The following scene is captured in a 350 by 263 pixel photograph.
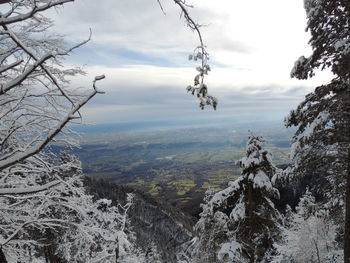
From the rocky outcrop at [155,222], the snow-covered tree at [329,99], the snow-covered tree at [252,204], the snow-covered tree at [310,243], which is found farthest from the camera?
the rocky outcrop at [155,222]

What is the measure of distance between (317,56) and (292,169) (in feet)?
10.3

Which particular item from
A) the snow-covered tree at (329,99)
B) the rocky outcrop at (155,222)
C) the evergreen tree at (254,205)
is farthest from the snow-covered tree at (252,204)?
the rocky outcrop at (155,222)

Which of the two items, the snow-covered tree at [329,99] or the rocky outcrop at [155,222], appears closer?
the snow-covered tree at [329,99]

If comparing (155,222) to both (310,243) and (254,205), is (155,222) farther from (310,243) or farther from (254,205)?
(254,205)

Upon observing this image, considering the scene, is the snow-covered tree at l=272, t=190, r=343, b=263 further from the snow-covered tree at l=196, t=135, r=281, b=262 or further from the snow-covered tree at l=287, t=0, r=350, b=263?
the snow-covered tree at l=287, t=0, r=350, b=263

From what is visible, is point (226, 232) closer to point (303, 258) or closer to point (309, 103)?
point (309, 103)

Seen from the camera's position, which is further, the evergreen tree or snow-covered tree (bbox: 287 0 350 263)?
the evergreen tree

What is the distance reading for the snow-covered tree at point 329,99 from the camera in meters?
6.13

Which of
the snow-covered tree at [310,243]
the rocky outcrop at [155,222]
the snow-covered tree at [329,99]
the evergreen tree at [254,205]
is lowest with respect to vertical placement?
the rocky outcrop at [155,222]

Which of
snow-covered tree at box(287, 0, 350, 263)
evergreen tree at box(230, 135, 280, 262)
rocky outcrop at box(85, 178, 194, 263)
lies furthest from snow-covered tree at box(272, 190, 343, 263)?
rocky outcrop at box(85, 178, 194, 263)

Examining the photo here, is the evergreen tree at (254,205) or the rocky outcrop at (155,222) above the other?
the evergreen tree at (254,205)

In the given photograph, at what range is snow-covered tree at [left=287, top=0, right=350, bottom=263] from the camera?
20.1 ft

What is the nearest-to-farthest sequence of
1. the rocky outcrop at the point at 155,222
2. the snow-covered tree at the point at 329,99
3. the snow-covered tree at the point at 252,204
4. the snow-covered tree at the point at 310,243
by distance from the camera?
the snow-covered tree at the point at 329,99 → the snow-covered tree at the point at 252,204 → the snow-covered tree at the point at 310,243 → the rocky outcrop at the point at 155,222

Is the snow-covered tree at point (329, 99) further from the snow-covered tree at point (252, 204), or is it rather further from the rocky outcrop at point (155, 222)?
the rocky outcrop at point (155, 222)
